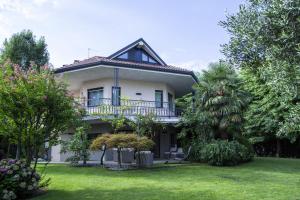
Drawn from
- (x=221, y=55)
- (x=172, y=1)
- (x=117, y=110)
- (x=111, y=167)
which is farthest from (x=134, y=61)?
(x=221, y=55)

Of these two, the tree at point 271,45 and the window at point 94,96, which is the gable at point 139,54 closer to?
the window at point 94,96

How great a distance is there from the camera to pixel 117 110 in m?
21.4

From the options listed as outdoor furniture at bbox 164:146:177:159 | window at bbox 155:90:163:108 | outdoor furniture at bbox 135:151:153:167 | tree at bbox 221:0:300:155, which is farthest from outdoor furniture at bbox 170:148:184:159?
tree at bbox 221:0:300:155

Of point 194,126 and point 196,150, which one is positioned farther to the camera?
point 194,126

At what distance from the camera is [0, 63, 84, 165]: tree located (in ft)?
35.9

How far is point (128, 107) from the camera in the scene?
70.4ft

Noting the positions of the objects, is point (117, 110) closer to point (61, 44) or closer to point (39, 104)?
point (61, 44)

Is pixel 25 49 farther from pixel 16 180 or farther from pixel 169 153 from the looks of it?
pixel 16 180

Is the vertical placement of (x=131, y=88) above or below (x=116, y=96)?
above

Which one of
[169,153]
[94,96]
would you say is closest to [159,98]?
[94,96]

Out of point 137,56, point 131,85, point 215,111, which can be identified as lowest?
point 215,111

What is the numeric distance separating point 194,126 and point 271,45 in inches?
571

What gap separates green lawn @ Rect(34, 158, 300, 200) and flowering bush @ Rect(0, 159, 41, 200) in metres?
0.53

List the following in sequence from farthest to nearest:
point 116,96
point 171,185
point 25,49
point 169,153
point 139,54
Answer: point 25,49, point 139,54, point 116,96, point 169,153, point 171,185
